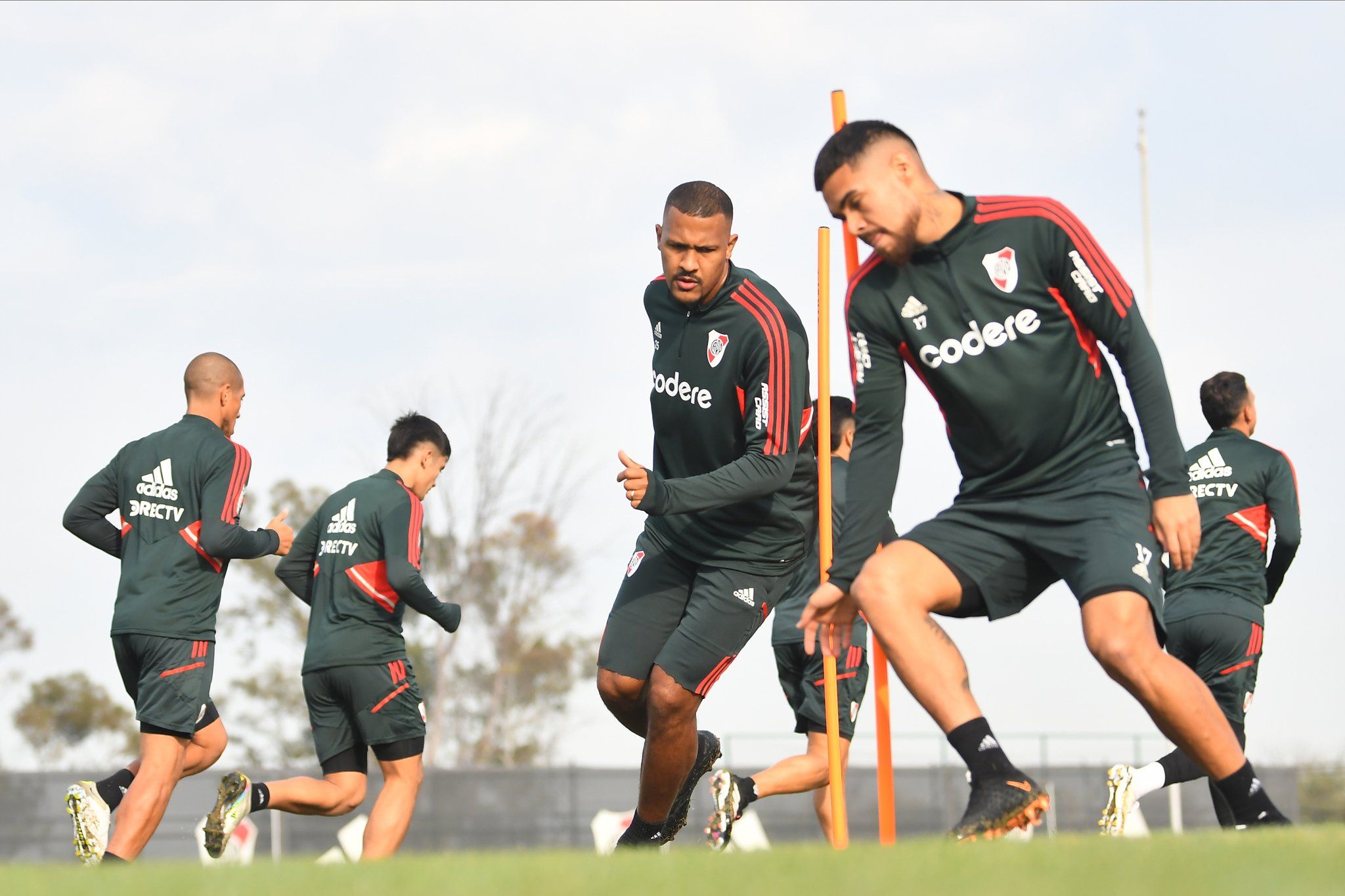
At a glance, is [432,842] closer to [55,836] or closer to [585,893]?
[55,836]

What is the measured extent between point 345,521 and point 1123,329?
196 inches

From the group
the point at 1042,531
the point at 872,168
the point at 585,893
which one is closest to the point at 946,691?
the point at 1042,531

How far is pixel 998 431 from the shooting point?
15.1ft

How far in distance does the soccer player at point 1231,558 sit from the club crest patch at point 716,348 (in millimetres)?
3384

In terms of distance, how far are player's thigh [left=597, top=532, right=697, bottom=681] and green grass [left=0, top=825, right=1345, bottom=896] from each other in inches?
112

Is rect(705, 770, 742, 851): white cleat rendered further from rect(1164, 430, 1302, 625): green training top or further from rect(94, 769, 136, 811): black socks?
rect(94, 769, 136, 811): black socks

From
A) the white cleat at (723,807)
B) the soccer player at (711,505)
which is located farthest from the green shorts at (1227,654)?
the soccer player at (711,505)

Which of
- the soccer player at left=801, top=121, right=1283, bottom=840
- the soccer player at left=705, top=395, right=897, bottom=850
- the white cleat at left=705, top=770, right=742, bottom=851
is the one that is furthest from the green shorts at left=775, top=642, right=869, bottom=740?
the soccer player at left=801, top=121, right=1283, bottom=840

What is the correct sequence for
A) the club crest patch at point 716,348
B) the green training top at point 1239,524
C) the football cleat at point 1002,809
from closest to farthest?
the football cleat at point 1002,809, the club crest patch at point 716,348, the green training top at point 1239,524

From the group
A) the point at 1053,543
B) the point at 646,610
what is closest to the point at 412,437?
the point at 646,610

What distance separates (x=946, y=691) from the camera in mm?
4324

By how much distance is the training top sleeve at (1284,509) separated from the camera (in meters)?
8.06

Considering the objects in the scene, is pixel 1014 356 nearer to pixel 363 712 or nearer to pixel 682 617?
pixel 682 617

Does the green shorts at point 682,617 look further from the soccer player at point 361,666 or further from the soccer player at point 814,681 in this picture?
the soccer player at point 361,666
